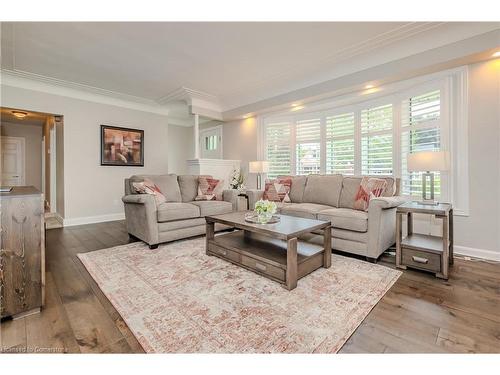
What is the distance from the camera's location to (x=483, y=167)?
2.79 m

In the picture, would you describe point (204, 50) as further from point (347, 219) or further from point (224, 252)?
point (347, 219)

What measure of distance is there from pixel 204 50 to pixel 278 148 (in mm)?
2466

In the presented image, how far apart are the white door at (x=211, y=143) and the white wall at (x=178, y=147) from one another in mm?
1031

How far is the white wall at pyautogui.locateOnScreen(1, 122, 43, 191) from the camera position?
6602 mm

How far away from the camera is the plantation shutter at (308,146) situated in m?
4.58

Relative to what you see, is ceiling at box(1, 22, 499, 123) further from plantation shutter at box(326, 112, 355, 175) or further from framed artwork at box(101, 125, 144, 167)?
framed artwork at box(101, 125, 144, 167)

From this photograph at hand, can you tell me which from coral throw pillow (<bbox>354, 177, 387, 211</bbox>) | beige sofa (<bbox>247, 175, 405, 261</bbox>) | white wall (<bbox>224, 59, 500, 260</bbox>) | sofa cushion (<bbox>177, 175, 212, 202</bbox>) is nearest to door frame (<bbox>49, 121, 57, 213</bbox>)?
sofa cushion (<bbox>177, 175, 212, 202</bbox>)

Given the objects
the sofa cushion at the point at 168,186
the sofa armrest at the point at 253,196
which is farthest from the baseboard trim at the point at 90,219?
the sofa armrest at the point at 253,196

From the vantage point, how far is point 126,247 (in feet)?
10.5
